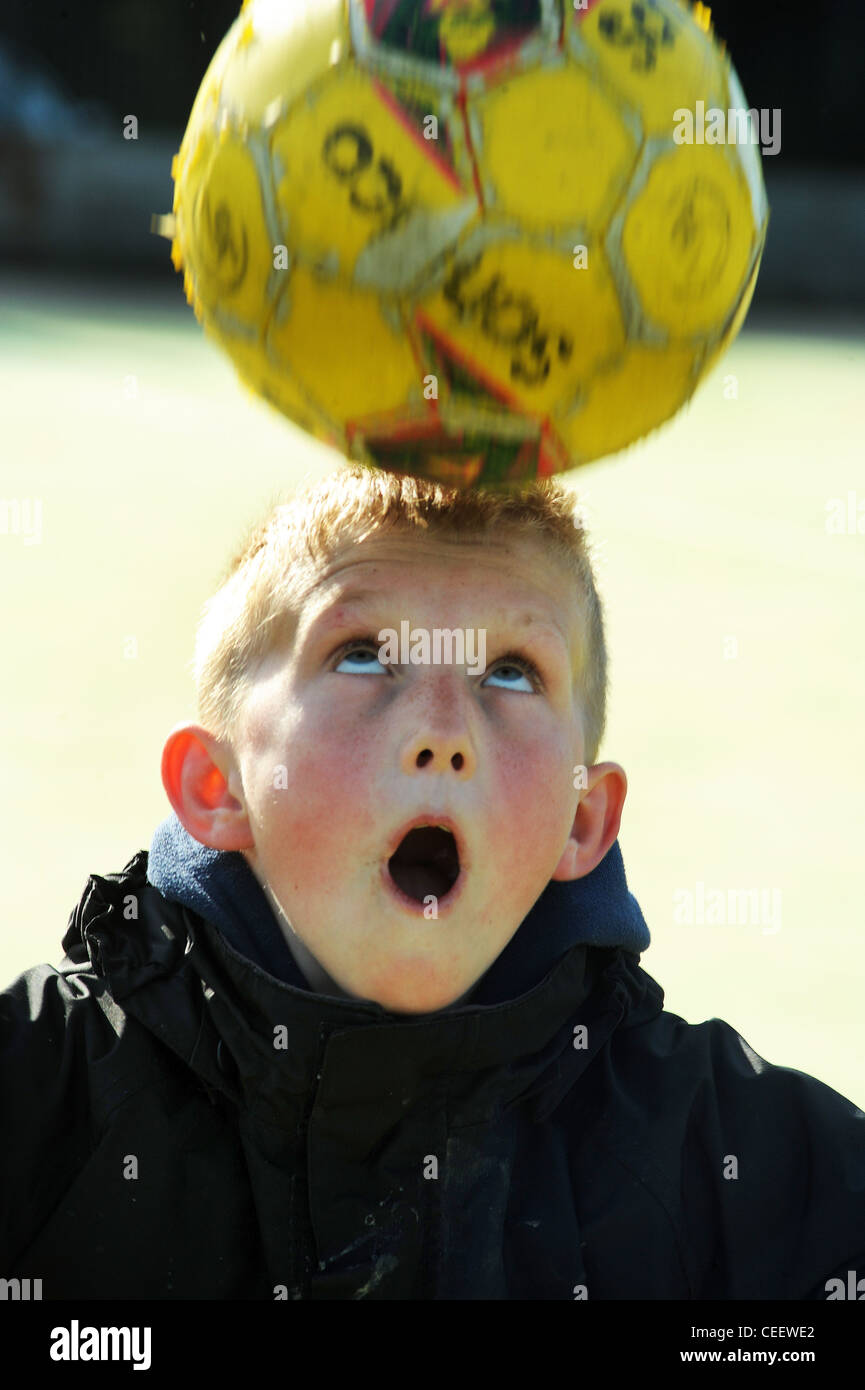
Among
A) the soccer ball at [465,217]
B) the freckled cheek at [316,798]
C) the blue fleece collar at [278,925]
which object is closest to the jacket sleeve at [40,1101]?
the blue fleece collar at [278,925]

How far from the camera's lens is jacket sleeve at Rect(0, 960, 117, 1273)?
1933mm

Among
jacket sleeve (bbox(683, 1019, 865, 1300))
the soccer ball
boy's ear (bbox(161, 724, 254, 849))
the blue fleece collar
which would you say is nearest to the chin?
the blue fleece collar

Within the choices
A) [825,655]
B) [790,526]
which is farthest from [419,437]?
[790,526]

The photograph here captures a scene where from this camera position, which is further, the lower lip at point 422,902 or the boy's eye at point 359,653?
the boy's eye at point 359,653

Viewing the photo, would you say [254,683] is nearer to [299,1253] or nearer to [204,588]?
[299,1253]

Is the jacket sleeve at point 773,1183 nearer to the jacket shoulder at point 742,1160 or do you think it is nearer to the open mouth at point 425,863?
the jacket shoulder at point 742,1160

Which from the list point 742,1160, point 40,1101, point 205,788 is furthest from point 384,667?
point 742,1160

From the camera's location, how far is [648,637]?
198 inches

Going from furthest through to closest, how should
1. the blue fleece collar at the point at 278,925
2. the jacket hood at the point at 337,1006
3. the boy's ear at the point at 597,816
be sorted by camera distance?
1. the boy's ear at the point at 597,816
2. the blue fleece collar at the point at 278,925
3. the jacket hood at the point at 337,1006

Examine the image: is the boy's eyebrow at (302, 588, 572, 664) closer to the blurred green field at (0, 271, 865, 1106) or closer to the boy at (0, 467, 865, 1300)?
the boy at (0, 467, 865, 1300)

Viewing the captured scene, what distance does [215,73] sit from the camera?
1.97 m

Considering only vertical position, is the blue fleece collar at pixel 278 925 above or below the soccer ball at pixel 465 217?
below

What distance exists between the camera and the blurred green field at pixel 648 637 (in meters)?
3.36

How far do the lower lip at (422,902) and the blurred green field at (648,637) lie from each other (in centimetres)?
56
